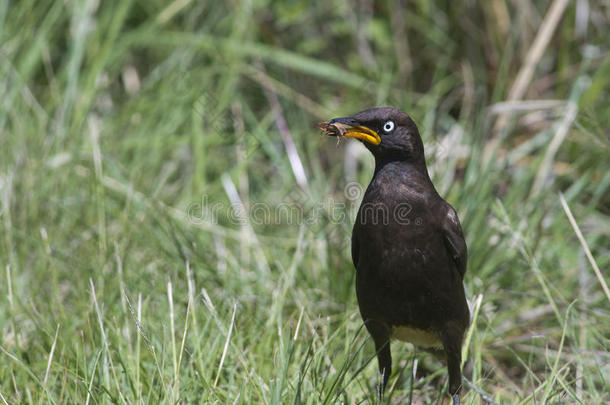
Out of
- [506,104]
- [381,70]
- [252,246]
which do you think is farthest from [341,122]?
[381,70]

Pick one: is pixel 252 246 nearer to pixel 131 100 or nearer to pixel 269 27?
pixel 131 100

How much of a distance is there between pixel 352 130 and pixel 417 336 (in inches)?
33.4

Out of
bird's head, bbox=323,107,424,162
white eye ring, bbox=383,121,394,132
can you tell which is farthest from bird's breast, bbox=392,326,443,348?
white eye ring, bbox=383,121,394,132

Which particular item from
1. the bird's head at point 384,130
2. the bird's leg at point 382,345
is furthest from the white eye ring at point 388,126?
the bird's leg at point 382,345

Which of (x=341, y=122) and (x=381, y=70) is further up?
(x=341, y=122)

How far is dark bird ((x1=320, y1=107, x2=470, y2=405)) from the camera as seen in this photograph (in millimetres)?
2891

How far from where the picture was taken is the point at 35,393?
2.82 m

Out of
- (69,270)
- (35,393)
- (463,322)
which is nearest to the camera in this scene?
(35,393)

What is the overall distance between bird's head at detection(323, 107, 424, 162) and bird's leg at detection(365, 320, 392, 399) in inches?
26.4

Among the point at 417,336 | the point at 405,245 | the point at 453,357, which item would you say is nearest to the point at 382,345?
the point at 417,336

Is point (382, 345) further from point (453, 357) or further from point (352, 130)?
point (352, 130)

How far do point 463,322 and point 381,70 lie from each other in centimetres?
268

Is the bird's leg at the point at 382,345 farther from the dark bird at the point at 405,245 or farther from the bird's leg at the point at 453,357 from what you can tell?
the bird's leg at the point at 453,357

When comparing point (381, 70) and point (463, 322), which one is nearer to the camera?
point (463, 322)
